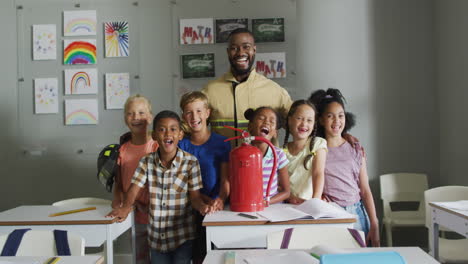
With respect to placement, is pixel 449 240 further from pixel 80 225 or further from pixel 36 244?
pixel 36 244

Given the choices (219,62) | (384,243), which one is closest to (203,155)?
(219,62)

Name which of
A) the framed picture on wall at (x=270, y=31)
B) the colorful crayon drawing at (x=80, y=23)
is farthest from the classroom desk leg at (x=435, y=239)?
the colorful crayon drawing at (x=80, y=23)

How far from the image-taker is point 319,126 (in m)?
2.44

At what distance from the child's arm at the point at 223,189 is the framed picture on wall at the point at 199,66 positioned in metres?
1.23

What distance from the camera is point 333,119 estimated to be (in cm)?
236

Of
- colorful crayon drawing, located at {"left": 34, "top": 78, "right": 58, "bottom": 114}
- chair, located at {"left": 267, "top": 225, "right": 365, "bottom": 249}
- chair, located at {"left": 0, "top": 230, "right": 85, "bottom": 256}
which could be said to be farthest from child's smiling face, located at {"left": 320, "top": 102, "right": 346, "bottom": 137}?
colorful crayon drawing, located at {"left": 34, "top": 78, "right": 58, "bottom": 114}

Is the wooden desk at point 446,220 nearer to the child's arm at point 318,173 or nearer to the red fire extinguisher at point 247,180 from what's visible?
the child's arm at point 318,173

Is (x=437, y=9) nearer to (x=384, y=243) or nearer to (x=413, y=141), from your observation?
(x=413, y=141)

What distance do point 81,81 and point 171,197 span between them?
1.65 metres

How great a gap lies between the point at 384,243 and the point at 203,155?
5.65ft

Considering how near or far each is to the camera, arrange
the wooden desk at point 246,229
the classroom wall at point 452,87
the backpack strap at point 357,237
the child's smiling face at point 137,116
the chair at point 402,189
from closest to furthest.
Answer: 1. the backpack strap at point 357,237
2. the wooden desk at point 246,229
3. the child's smiling face at point 137,116
4. the classroom wall at point 452,87
5. the chair at point 402,189

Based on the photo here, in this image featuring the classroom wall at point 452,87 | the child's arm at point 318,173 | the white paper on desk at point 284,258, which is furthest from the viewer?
the classroom wall at point 452,87

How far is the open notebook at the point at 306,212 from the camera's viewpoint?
1726 mm

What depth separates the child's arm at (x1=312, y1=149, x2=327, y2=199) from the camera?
7.05ft
